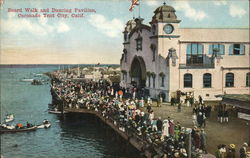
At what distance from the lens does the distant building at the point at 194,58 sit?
131ft

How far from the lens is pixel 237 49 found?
42.6m

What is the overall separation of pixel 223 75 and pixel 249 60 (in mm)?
4641

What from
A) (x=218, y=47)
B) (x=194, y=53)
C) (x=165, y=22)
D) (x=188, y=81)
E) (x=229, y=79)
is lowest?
(x=188, y=81)

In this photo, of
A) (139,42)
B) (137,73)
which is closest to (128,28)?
(139,42)

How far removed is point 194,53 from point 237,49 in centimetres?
570

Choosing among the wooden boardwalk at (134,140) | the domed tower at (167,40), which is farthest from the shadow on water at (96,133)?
the domed tower at (167,40)

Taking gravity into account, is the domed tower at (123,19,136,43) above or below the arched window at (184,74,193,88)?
above

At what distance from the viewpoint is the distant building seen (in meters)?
39.9

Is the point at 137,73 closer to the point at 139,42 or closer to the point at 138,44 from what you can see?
the point at 138,44

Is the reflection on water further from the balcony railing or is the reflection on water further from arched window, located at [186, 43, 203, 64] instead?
arched window, located at [186, 43, 203, 64]

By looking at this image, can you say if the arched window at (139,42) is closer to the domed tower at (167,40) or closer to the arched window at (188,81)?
the domed tower at (167,40)

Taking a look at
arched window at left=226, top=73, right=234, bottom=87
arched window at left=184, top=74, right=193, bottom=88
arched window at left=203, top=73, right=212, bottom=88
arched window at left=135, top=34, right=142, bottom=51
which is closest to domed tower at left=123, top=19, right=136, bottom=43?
arched window at left=135, top=34, right=142, bottom=51

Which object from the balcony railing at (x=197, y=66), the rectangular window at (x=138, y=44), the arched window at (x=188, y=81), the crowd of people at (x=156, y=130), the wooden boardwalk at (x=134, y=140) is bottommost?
the wooden boardwalk at (x=134, y=140)

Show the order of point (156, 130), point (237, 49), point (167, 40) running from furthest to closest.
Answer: point (237, 49)
point (167, 40)
point (156, 130)
